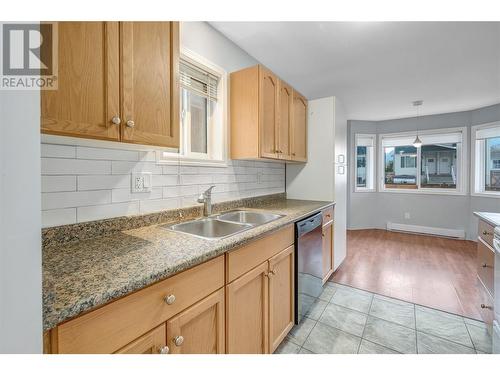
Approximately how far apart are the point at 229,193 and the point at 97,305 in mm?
1513

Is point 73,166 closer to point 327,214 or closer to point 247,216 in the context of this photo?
point 247,216

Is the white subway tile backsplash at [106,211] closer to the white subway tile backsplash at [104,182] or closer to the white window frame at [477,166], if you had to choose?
the white subway tile backsplash at [104,182]

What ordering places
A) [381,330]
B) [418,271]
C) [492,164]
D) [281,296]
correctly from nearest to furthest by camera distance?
[281,296]
[381,330]
[418,271]
[492,164]

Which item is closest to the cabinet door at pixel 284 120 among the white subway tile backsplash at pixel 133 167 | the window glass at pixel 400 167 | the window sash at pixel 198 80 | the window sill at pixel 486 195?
the window sash at pixel 198 80

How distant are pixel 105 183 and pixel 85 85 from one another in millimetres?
513

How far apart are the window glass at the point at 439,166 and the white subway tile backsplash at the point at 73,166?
564 centimetres

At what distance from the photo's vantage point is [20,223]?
0.40 meters

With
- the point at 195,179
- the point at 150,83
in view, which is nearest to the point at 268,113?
the point at 195,179

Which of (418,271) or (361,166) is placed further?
(361,166)

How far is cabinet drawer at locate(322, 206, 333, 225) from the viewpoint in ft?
7.62

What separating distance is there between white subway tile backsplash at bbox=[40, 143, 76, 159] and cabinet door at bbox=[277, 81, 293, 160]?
1.57 metres

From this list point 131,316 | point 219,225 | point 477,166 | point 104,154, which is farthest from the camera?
point 477,166

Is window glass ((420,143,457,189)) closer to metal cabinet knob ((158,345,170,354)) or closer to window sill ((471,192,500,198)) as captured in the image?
window sill ((471,192,500,198))

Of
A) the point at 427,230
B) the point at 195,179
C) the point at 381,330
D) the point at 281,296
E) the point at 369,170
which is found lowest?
the point at 381,330
